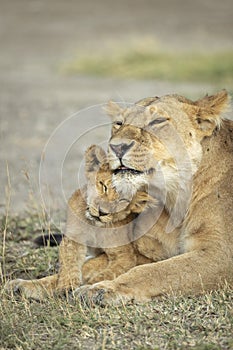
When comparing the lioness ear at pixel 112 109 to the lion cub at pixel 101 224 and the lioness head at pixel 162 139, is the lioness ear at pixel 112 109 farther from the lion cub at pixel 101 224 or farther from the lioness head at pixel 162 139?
the lion cub at pixel 101 224

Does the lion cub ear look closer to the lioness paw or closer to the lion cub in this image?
the lion cub

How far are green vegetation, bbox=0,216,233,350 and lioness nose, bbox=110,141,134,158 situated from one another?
84cm

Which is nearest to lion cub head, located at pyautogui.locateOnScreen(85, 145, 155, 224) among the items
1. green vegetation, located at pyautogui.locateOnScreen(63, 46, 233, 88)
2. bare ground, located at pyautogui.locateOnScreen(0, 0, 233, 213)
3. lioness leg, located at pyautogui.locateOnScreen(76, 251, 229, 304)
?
lioness leg, located at pyautogui.locateOnScreen(76, 251, 229, 304)

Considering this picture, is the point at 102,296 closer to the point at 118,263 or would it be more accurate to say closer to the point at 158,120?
the point at 118,263

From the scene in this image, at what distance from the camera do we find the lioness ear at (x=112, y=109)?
5.37m

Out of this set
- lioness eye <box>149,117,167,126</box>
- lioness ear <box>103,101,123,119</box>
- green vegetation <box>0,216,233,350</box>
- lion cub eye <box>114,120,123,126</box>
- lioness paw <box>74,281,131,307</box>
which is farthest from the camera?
lioness ear <box>103,101,123,119</box>

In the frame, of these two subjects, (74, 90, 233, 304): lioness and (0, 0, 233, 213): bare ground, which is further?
(0, 0, 233, 213): bare ground

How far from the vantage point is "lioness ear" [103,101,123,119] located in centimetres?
537

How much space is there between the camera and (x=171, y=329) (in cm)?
435

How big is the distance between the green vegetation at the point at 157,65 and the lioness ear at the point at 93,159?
1100 centimetres

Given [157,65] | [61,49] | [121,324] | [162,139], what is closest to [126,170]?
[162,139]

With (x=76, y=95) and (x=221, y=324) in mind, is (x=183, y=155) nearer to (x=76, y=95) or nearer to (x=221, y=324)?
(x=221, y=324)

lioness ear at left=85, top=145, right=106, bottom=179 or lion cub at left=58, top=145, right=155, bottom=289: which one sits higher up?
lioness ear at left=85, top=145, right=106, bottom=179

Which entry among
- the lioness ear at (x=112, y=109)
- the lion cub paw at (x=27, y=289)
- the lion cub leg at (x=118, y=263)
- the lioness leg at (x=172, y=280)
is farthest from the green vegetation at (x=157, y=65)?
the lioness leg at (x=172, y=280)
